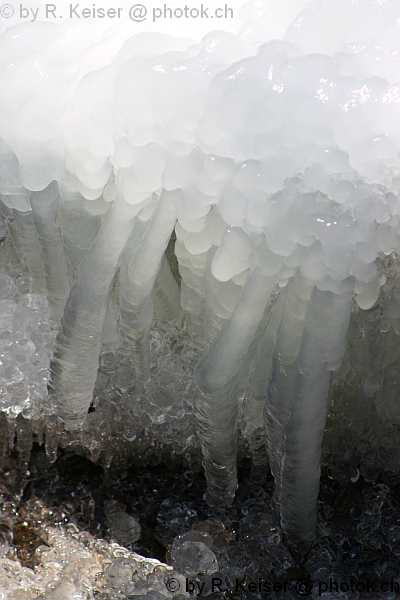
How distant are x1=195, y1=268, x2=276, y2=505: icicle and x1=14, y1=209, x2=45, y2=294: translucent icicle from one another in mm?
290

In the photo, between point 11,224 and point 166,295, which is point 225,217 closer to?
→ point 166,295

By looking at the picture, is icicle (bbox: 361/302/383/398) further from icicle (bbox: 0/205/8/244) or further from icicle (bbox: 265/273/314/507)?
icicle (bbox: 0/205/8/244)

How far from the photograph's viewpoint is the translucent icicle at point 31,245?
856 mm

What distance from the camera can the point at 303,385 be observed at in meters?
0.69

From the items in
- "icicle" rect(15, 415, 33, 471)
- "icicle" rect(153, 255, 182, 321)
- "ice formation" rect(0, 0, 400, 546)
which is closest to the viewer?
"ice formation" rect(0, 0, 400, 546)

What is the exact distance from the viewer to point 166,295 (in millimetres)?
856

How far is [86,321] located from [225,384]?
6.8 inches

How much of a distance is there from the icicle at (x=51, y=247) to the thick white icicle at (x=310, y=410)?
1.07 ft

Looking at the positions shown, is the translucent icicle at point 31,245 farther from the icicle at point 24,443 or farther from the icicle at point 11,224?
the icicle at point 24,443

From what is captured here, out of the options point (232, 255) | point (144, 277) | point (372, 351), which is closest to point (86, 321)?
point (144, 277)

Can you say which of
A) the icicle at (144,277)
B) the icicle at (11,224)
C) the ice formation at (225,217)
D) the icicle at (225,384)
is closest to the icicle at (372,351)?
the ice formation at (225,217)

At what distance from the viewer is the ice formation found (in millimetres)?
605

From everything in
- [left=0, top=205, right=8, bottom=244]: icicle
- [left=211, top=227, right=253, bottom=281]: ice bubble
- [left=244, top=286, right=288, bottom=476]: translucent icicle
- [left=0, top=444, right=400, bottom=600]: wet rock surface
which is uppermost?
[left=211, top=227, right=253, bottom=281]: ice bubble

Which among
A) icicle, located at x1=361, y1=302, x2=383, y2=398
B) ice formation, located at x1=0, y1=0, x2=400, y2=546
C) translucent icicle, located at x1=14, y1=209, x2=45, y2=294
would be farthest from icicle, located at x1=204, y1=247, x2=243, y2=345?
translucent icicle, located at x1=14, y1=209, x2=45, y2=294
